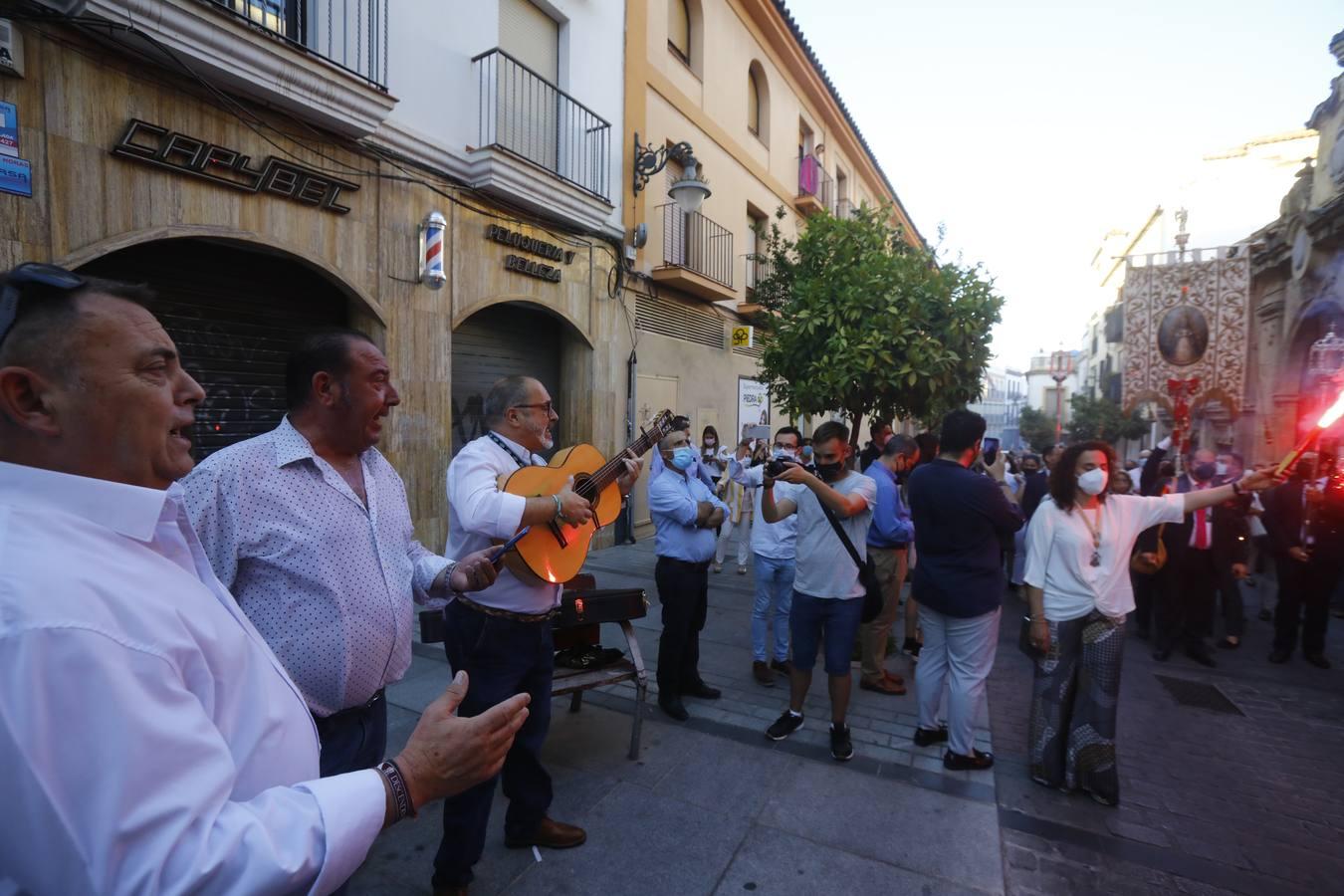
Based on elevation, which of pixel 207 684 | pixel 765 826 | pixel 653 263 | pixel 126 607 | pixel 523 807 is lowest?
pixel 765 826

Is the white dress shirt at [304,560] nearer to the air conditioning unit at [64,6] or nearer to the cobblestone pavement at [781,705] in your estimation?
the cobblestone pavement at [781,705]

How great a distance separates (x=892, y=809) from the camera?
3379mm

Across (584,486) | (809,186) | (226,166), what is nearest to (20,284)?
(584,486)

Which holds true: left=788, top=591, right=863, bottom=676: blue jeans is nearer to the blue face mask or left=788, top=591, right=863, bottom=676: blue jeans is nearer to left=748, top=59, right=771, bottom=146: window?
the blue face mask

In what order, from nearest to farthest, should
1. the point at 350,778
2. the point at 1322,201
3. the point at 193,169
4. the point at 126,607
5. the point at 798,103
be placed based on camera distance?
the point at 126,607 → the point at 350,778 → the point at 193,169 → the point at 1322,201 → the point at 798,103

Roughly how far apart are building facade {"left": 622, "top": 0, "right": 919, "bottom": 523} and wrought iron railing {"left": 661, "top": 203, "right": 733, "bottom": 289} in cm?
3

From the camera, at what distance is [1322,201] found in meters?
10.2

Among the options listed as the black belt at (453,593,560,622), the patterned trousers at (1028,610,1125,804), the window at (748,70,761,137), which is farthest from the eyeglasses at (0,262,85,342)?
the window at (748,70,761,137)

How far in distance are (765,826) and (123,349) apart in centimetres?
322

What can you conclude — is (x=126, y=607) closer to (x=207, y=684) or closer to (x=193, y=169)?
(x=207, y=684)

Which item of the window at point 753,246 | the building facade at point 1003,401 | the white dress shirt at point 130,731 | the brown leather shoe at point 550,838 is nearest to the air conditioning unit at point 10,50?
the white dress shirt at point 130,731

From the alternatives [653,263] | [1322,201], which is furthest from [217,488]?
[1322,201]

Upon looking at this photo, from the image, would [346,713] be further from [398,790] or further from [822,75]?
[822,75]

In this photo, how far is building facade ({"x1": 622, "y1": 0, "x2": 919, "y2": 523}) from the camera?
10.8m
